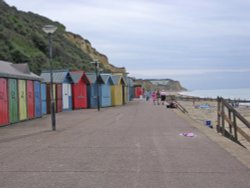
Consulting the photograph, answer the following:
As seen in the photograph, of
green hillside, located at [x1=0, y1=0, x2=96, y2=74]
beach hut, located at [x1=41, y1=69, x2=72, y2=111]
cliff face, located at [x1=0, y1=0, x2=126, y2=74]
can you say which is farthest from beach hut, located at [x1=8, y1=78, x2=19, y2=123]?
green hillside, located at [x1=0, y1=0, x2=96, y2=74]

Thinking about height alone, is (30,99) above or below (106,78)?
below

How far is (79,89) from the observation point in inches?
1432

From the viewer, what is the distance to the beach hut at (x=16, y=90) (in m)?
20.2

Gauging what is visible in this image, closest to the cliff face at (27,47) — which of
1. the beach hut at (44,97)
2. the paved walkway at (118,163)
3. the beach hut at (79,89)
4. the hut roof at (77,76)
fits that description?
the hut roof at (77,76)

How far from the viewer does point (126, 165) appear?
9.35m

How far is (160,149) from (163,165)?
240 centimetres

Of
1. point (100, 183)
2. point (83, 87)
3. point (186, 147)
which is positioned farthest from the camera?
point (83, 87)

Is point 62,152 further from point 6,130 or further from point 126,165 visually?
point 6,130

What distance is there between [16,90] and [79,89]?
15127 mm

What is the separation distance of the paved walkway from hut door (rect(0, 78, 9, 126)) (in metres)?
4.38

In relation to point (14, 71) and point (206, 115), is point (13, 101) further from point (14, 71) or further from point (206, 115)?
point (206, 115)

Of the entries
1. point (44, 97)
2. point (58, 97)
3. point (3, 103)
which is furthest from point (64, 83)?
point (3, 103)

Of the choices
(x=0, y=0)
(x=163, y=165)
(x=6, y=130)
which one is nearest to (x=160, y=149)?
(x=163, y=165)

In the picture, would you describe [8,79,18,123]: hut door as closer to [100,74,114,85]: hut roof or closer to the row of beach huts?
the row of beach huts
